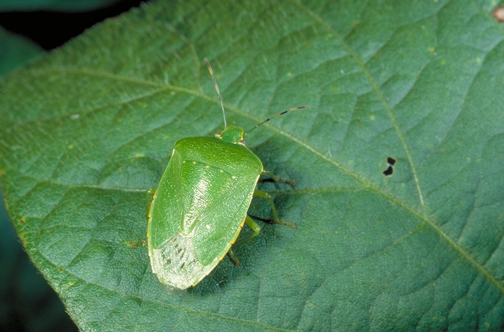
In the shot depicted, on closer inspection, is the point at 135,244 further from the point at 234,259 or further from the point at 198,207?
the point at 234,259

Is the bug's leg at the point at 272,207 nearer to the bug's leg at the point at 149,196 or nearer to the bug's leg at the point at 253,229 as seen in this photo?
the bug's leg at the point at 253,229

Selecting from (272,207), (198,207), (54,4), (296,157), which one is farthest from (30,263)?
(296,157)

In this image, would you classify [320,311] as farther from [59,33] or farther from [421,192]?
[59,33]

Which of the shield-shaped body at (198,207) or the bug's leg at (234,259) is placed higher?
the shield-shaped body at (198,207)

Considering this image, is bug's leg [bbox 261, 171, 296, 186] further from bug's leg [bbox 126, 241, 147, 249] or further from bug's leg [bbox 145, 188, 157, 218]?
bug's leg [bbox 126, 241, 147, 249]

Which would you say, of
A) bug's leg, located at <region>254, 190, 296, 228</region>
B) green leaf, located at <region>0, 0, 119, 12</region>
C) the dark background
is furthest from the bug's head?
green leaf, located at <region>0, 0, 119, 12</region>

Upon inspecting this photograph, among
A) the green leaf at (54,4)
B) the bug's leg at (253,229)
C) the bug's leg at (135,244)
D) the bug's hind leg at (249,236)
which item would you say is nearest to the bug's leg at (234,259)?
the bug's hind leg at (249,236)
